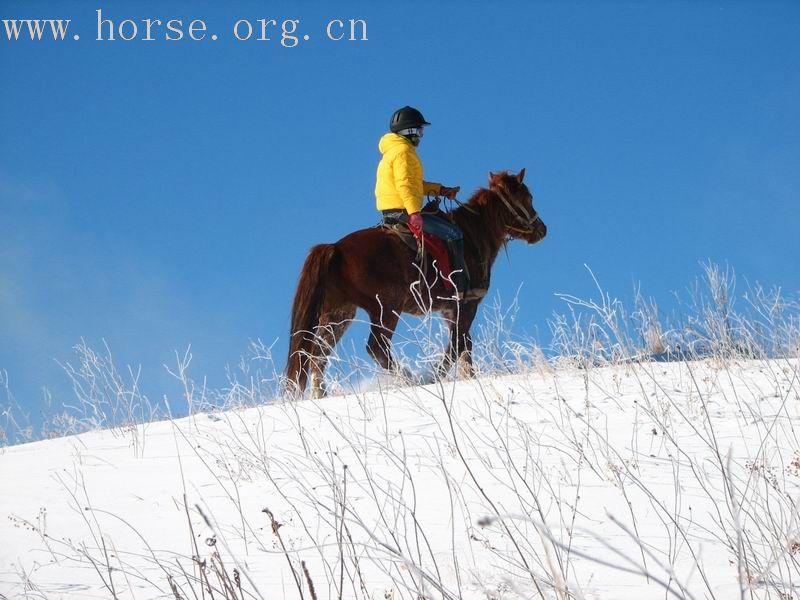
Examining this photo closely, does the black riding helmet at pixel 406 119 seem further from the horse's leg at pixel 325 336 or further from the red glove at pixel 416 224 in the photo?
the horse's leg at pixel 325 336

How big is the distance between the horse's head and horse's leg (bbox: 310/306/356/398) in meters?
2.11

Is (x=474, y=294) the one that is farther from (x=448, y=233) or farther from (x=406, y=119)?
(x=406, y=119)

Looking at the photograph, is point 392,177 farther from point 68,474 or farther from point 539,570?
point 539,570

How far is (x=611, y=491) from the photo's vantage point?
111 inches

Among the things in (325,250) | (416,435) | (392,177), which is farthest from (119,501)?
(392,177)

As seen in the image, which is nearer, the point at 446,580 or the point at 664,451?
the point at 446,580

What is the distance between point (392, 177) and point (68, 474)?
409 cm

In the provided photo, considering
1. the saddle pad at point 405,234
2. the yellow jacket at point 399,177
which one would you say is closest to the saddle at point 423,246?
the saddle pad at point 405,234

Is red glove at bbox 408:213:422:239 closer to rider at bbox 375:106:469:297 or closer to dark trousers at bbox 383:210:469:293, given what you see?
rider at bbox 375:106:469:297

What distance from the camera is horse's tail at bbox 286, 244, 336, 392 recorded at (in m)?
6.44

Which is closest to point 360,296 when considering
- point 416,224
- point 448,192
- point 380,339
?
point 380,339

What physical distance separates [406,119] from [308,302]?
6.77 ft

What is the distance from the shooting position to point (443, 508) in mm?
2748

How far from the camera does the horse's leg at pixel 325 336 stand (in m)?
6.39
